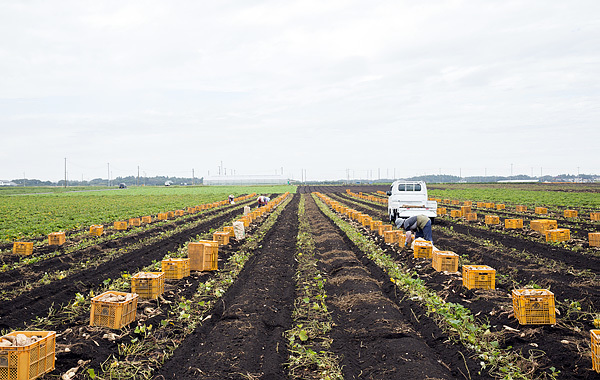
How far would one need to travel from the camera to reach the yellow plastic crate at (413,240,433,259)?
1250cm

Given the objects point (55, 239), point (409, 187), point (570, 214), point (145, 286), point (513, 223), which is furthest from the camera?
point (570, 214)

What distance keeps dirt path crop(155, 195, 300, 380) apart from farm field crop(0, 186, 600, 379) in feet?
0.10

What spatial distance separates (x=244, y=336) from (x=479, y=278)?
5.37 metres

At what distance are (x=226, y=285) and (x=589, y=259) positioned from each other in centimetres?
1073

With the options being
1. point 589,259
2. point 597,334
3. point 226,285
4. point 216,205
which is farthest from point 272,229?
point 216,205

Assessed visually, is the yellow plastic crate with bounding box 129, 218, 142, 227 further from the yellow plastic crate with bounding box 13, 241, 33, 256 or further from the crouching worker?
the crouching worker

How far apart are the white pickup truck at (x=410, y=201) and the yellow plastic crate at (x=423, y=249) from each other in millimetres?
7763

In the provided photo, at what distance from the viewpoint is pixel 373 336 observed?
6.85 m

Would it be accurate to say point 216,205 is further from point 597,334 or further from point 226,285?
point 597,334

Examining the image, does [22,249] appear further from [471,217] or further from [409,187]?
[471,217]

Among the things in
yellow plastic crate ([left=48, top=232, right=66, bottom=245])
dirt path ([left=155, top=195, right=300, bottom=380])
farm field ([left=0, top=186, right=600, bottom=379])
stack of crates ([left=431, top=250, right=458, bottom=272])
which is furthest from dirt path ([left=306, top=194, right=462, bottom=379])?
yellow plastic crate ([left=48, top=232, right=66, bottom=245])

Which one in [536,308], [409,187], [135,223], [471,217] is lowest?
[135,223]

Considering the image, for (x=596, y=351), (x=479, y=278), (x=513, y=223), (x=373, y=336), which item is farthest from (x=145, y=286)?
(x=513, y=223)

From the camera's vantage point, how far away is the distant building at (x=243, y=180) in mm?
146250
